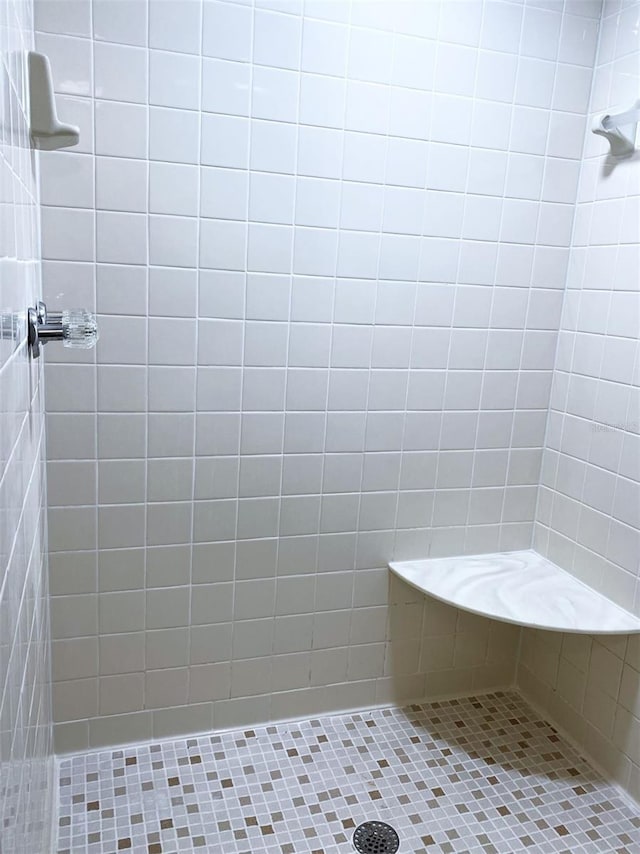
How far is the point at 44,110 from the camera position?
125cm

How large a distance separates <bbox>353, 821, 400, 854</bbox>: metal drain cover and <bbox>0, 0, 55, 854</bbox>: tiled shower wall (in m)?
0.71

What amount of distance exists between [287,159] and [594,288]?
0.94 m

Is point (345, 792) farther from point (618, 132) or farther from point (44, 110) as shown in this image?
point (618, 132)

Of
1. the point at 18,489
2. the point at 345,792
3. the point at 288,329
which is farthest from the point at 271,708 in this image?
the point at 18,489

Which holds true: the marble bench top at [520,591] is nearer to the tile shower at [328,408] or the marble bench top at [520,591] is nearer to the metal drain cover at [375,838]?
the tile shower at [328,408]

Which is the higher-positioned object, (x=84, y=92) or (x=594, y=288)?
(x=84, y=92)

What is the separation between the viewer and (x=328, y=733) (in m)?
2.08

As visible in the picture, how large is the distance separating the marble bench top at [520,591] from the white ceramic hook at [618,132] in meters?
1.22

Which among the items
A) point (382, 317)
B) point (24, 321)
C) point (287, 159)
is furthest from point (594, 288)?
point (24, 321)

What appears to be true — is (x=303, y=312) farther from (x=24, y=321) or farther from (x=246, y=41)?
(x=24, y=321)

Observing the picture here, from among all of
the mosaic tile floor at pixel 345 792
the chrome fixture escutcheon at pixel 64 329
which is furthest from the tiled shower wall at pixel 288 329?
the chrome fixture escutcheon at pixel 64 329

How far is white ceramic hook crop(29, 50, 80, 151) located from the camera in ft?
3.93

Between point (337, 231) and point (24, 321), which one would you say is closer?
point (24, 321)

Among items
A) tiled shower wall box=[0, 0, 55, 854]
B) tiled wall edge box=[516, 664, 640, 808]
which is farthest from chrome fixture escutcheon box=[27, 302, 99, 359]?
tiled wall edge box=[516, 664, 640, 808]
